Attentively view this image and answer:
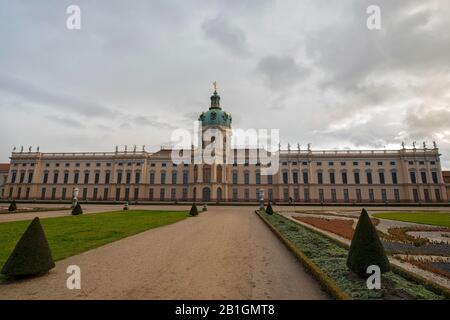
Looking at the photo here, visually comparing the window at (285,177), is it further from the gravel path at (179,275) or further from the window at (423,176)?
the gravel path at (179,275)

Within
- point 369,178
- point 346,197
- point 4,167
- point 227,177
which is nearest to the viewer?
point 346,197

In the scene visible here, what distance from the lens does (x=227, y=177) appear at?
181ft

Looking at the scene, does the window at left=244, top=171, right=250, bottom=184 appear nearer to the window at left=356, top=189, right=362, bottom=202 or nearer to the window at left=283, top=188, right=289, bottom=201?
the window at left=283, top=188, right=289, bottom=201

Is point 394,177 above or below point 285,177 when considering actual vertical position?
below

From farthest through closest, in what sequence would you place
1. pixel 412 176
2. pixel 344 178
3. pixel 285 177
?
pixel 285 177, pixel 344 178, pixel 412 176

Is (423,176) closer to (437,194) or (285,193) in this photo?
(437,194)

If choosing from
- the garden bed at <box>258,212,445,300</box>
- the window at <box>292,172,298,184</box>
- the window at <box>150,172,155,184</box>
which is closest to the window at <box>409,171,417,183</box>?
the window at <box>292,172,298,184</box>

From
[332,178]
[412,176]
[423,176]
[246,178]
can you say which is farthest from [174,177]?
[423,176]

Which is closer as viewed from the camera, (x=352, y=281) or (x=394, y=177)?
(x=352, y=281)

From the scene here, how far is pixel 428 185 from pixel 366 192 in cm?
1219

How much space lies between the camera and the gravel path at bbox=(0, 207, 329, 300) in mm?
5211

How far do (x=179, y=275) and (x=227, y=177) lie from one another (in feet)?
160

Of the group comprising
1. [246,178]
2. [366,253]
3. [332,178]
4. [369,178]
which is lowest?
[366,253]
